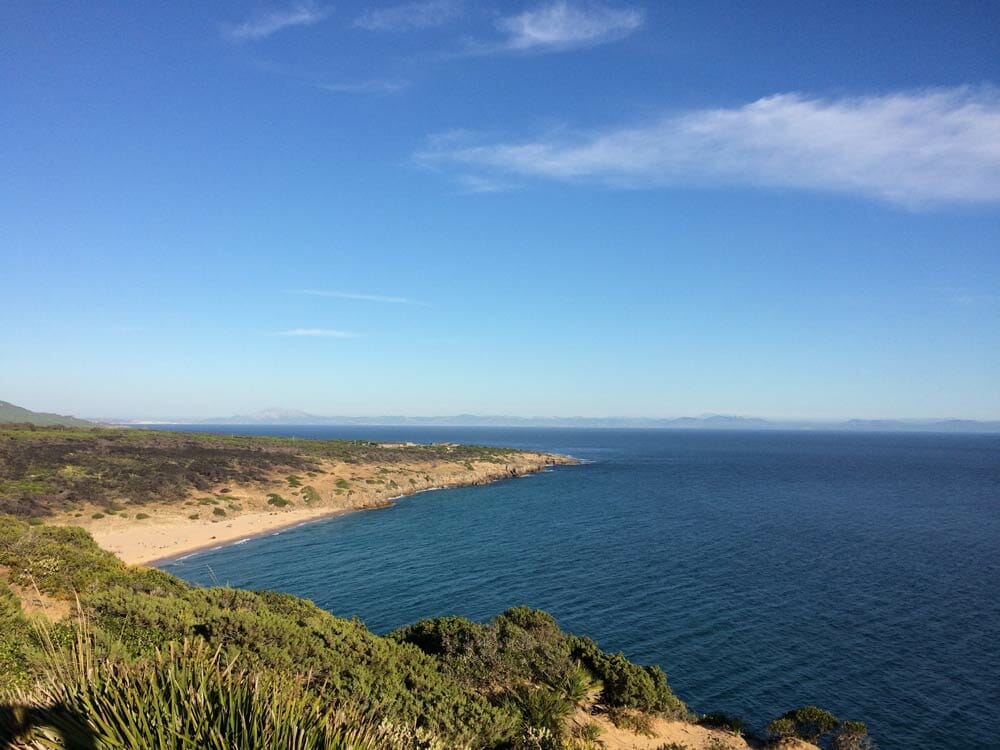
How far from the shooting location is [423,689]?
46.9 feet

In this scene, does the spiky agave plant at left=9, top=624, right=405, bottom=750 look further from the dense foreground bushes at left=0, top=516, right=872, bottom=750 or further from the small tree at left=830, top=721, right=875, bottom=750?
the small tree at left=830, top=721, right=875, bottom=750

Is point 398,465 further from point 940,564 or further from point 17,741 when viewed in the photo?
point 17,741

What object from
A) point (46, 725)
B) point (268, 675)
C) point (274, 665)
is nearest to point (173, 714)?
point (46, 725)

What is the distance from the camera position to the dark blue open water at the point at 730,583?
21719 mm

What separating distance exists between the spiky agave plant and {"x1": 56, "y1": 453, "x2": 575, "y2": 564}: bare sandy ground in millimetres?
40814

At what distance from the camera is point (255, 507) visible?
195 feet

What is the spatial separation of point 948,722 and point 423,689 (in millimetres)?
19165

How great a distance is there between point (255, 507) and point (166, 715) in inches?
2349

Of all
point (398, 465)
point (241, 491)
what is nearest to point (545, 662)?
point (241, 491)

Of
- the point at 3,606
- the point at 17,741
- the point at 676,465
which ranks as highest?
the point at 17,741

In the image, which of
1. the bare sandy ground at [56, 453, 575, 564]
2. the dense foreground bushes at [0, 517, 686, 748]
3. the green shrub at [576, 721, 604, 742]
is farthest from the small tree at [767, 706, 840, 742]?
the bare sandy ground at [56, 453, 575, 564]

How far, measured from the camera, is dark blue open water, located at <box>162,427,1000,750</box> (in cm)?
→ 2172

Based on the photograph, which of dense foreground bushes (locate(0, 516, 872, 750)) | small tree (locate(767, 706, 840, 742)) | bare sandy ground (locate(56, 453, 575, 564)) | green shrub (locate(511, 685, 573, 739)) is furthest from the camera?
bare sandy ground (locate(56, 453, 575, 564))

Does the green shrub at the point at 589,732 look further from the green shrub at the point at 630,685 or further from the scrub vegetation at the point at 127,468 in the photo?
the scrub vegetation at the point at 127,468
